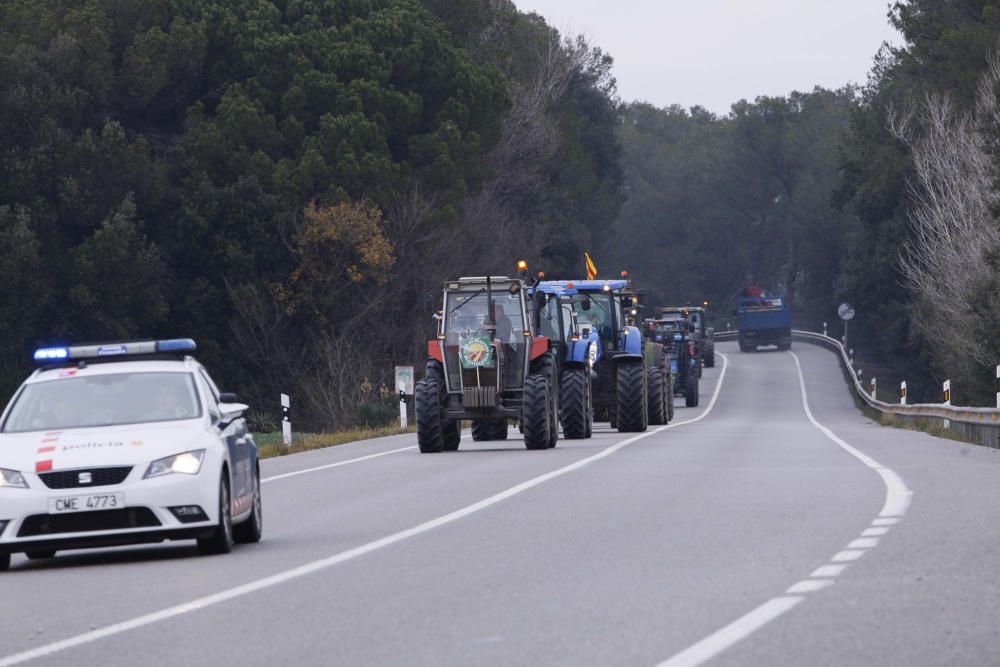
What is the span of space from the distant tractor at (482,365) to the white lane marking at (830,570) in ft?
52.8

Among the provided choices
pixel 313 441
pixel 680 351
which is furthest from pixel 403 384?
pixel 680 351

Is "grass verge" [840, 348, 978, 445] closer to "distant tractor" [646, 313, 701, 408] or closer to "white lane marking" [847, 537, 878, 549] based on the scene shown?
"distant tractor" [646, 313, 701, 408]

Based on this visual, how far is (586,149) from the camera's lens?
91438 millimetres

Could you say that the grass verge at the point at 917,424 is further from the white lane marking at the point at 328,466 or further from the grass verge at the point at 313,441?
the grass verge at the point at 313,441

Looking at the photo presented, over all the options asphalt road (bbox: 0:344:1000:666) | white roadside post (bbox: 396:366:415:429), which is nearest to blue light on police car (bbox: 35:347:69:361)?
asphalt road (bbox: 0:344:1000:666)

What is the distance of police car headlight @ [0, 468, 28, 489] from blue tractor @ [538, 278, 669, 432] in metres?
20.7

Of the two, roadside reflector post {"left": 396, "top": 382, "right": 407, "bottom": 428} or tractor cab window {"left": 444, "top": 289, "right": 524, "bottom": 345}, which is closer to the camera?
tractor cab window {"left": 444, "top": 289, "right": 524, "bottom": 345}

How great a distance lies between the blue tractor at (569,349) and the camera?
Answer: 30.0 meters

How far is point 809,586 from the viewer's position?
10266mm

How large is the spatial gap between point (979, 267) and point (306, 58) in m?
21.1

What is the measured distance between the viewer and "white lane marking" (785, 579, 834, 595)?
10.1 metres

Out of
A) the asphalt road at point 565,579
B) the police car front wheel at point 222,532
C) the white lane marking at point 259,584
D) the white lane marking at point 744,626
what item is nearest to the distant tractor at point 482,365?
the asphalt road at point 565,579

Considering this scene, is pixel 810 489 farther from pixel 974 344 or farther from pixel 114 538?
pixel 974 344

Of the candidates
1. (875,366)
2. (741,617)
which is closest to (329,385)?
(741,617)
